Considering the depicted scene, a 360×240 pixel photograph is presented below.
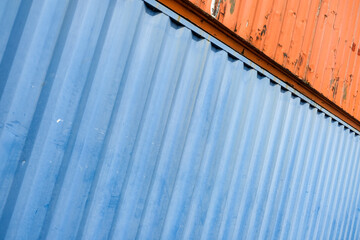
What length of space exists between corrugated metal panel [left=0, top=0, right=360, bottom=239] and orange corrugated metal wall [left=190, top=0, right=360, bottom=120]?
27cm

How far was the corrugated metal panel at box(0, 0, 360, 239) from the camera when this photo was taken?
1.57 m

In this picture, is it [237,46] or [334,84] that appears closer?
[237,46]

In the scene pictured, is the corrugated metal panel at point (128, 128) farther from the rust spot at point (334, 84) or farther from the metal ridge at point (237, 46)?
the rust spot at point (334, 84)

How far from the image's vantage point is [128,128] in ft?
6.38

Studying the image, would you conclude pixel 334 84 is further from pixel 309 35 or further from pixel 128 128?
pixel 128 128

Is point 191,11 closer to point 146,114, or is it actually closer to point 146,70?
point 146,70

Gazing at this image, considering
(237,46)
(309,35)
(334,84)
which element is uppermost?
(309,35)

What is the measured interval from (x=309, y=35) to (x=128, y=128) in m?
2.54

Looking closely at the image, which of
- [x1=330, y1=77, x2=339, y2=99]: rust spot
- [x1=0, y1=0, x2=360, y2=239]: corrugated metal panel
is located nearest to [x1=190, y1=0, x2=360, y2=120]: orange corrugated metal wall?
[x1=330, y1=77, x2=339, y2=99]: rust spot

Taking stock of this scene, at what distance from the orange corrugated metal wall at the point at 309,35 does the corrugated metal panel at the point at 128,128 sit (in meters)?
0.27

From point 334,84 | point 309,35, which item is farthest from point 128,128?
point 334,84

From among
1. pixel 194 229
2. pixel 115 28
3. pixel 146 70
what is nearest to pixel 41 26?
pixel 115 28

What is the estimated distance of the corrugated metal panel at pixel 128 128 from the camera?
1.57 m

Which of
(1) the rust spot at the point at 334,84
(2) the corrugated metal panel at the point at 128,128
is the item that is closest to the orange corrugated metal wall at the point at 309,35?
(1) the rust spot at the point at 334,84
